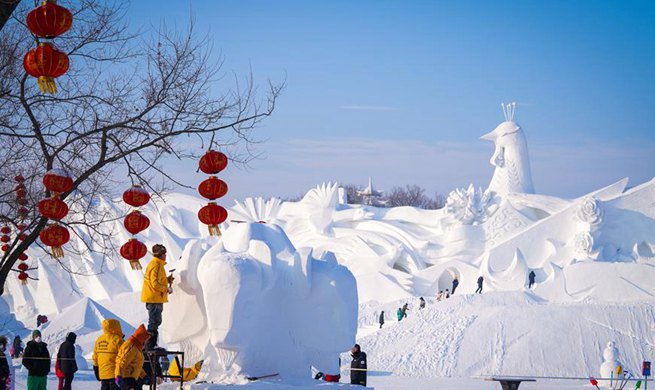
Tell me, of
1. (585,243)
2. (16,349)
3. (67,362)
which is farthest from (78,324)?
(585,243)

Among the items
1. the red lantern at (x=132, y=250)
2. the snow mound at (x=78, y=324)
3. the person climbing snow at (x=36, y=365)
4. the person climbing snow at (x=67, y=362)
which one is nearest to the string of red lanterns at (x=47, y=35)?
the red lantern at (x=132, y=250)

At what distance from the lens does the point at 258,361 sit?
30.8ft

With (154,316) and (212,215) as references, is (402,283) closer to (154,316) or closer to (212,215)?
A: (212,215)

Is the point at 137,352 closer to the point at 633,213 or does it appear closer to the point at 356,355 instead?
Result: the point at 356,355

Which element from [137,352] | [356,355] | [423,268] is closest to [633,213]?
[423,268]

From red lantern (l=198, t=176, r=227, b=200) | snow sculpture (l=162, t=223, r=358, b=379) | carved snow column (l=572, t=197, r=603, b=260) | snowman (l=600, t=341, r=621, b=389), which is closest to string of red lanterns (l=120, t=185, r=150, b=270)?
snow sculpture (l=162, t=223, r=358, b=379)

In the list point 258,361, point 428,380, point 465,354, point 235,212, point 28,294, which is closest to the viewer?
point 258,361

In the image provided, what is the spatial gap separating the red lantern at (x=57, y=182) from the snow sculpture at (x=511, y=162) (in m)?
25.4

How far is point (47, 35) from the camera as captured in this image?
708 cm

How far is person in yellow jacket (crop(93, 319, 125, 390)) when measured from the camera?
7.74 meters

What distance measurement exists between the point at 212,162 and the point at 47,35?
293cm

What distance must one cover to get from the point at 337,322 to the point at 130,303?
59.9 ft

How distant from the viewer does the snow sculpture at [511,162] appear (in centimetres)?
3297

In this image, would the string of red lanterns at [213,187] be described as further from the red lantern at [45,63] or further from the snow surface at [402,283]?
the red lantern at [45,63]
